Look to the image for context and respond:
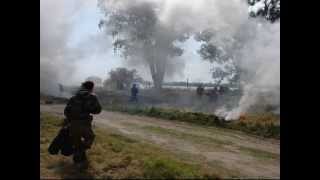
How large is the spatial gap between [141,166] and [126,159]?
0.31 meters

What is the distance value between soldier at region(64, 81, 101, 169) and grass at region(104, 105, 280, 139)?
0.65 m

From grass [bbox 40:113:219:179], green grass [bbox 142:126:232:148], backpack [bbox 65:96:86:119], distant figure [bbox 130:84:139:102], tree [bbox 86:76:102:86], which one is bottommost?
grass [bbox 40:113:219:179]

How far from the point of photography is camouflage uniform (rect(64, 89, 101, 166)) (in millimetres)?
8133

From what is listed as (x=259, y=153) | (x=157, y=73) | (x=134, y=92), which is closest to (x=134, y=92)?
(x=134, y=92)

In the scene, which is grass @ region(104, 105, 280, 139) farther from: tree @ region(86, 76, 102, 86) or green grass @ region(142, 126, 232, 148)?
tree @ region(86, 76, 102, 86)

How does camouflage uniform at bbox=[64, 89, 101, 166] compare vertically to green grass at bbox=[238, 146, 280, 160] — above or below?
above

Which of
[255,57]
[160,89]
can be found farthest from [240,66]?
[160,89]

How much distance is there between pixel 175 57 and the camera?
8844 millimetres

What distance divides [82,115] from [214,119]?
2654 mm

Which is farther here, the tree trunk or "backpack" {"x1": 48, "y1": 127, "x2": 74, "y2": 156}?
the tree trunk

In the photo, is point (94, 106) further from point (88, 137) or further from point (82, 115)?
point (88, 137)

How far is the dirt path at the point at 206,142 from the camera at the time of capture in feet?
26.8

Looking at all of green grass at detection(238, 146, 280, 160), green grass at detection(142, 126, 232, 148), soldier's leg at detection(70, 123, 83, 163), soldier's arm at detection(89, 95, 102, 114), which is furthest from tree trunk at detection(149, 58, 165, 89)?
green grass at detection(238, 146, 280, 160)
